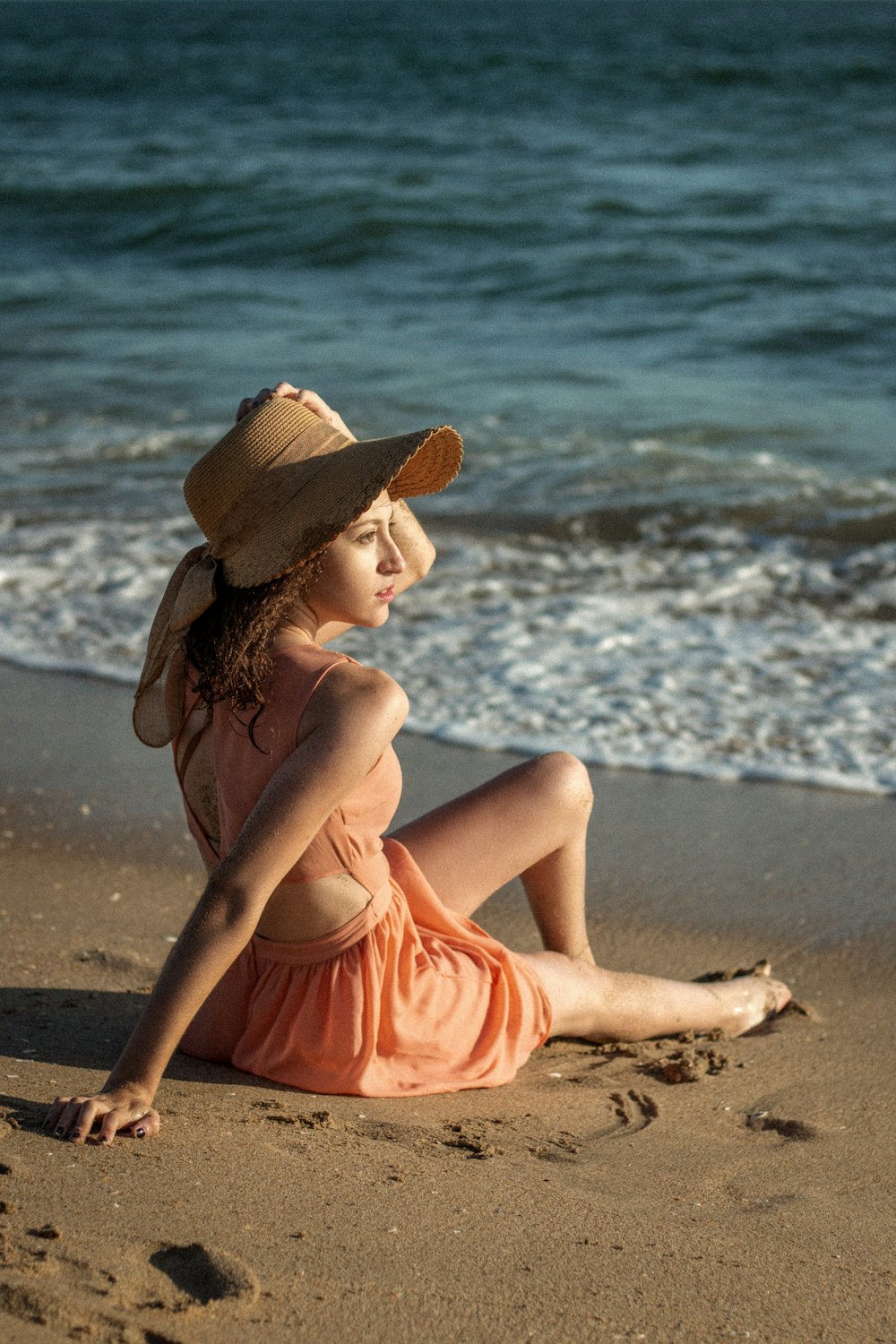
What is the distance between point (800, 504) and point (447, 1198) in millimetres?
5625

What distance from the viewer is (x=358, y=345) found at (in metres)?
10.8

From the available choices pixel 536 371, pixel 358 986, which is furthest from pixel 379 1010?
pixel 536 371

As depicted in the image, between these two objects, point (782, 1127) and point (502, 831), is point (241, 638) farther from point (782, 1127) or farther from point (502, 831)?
point (782, 1127)

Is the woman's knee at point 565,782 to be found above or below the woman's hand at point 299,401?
below

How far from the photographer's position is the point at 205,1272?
1.84 m

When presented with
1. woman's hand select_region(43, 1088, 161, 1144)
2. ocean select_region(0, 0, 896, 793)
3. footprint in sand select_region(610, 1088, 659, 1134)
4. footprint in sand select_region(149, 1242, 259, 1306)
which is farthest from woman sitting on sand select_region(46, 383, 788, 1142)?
ocean select_region(0, 0, 896, 793)

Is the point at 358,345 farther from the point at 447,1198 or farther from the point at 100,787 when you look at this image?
the point at 447,1198

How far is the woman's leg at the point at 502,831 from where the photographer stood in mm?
2824

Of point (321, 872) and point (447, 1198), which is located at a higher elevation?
point (321, 872)

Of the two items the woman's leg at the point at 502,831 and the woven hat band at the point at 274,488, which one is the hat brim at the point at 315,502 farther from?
the woman's leg at the point at 502,831

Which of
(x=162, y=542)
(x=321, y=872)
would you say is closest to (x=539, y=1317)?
(x=321, y=872)

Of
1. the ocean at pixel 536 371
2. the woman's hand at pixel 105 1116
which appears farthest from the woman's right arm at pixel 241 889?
the ocean at pixel 536 371

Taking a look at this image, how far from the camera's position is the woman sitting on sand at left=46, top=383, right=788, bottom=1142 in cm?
221

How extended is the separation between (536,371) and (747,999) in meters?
7.61
